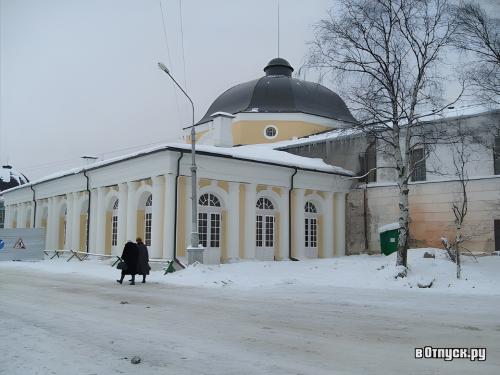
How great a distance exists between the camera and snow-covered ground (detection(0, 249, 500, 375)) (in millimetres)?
5941

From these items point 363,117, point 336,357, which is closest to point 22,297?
point 336,357

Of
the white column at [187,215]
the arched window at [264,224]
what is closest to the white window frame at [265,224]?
the arched window at [264,224]

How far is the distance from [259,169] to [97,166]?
8256 mm

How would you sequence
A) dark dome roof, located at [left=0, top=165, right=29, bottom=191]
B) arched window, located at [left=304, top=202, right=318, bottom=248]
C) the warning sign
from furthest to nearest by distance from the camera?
dark dome roof, located at [left=0, top=165, right=29, bottom=191], the warning sign, arched window, located at [left=304, top=202, right=318, bottom=248]

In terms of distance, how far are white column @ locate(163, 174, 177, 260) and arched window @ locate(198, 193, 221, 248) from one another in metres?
1.81

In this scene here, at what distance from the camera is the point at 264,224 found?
83.0ft

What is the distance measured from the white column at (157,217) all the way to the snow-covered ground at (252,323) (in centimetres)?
460

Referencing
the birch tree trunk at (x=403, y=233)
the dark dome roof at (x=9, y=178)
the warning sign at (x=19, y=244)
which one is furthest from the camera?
the dark dome roof at (x=9, y=178)

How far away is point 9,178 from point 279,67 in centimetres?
4539

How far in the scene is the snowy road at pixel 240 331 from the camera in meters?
5.86

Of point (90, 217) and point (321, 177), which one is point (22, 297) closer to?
point (90, 217)

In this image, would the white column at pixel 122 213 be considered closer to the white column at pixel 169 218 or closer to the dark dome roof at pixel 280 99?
the white column at pixel 169 218

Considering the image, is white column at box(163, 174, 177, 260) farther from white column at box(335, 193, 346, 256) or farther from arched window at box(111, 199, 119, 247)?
white column at box(335, 193, 346, 256)

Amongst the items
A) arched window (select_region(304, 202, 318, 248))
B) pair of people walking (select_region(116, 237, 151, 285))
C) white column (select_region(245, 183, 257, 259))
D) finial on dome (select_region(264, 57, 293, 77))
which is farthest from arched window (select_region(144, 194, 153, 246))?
finial on dome (select_region(264, 57, 293, 77))
